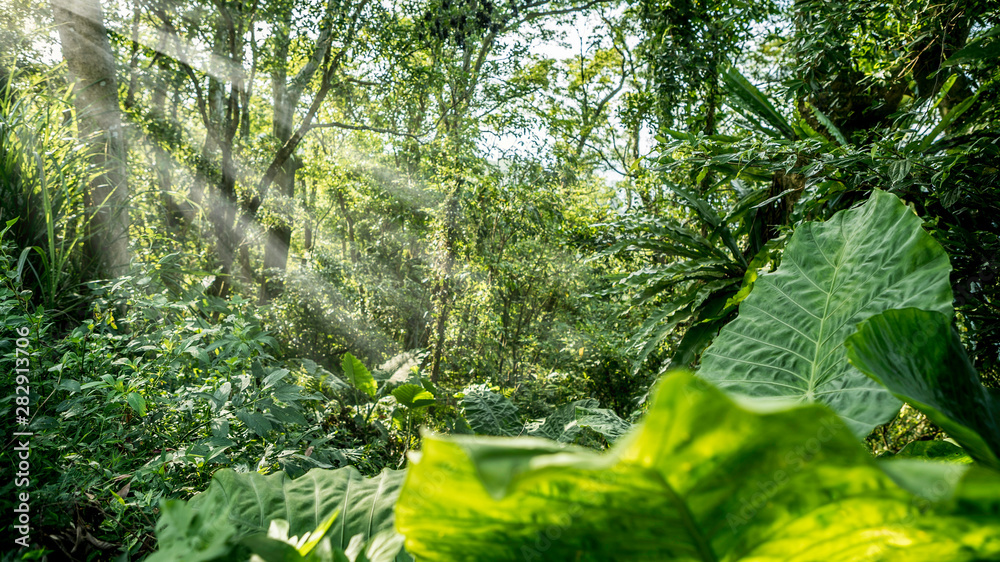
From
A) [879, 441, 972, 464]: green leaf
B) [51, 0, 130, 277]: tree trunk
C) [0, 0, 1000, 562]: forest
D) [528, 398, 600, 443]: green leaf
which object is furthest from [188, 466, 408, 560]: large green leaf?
[51, 0, 130, 277]: tree trunk

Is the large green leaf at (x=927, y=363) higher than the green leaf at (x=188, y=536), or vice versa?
the large green leaf at (x=927, y=363)

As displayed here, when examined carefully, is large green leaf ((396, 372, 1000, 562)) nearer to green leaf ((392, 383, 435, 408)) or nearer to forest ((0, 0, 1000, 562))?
forest ((0, 0, 1000, 562))

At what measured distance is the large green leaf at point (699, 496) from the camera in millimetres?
252

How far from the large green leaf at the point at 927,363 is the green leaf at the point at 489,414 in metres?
1.43

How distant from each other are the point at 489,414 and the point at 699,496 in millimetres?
1680

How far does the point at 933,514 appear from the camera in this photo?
0.29 metres

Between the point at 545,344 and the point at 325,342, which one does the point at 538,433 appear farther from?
the point at 325,342

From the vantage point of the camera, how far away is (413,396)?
1960mm

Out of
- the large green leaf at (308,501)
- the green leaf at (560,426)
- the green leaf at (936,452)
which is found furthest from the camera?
the green leaf at (560,426)

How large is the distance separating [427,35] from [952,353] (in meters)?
5.05

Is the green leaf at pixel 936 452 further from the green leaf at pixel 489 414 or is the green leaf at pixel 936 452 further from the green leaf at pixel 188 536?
the green leaf at pixel 489 414

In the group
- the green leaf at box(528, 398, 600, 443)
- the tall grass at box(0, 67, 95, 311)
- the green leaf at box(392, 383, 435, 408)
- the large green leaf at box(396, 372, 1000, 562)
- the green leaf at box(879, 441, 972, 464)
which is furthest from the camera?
the green leaf at box(392, 383, 435, 408)

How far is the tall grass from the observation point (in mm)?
1532
